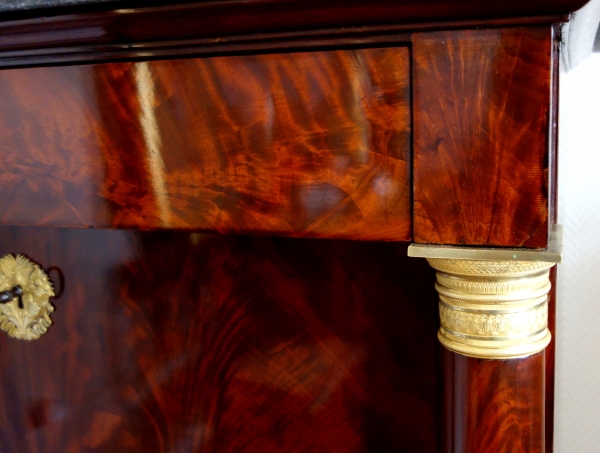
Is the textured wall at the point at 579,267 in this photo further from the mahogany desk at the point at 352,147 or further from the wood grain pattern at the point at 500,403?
the wood grain pattern at the point at 500,403

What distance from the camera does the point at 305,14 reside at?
0.27 metres

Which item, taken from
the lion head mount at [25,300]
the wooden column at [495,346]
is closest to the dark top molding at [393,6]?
the wooden column at [495,346]

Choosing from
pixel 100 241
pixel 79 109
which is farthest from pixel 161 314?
pixel 79 109

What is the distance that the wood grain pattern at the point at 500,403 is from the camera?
29 centimetres

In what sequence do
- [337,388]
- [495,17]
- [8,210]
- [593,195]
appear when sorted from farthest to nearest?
[593,195] → [337,388] → [8,210] → [495,17]

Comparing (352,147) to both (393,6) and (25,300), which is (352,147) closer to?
(393,6)

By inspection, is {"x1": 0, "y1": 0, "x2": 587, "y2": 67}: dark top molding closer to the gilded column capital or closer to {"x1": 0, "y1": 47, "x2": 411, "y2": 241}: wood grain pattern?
{"x1": 0, "y1": 47, "x2": 411, "y2": 241}: wood grain pattern

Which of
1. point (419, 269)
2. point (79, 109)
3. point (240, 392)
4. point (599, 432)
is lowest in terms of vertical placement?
point (599, 432)

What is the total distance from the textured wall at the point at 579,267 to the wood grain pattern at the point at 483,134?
0.42 meters

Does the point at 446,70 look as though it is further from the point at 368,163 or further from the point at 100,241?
the point at 100,241

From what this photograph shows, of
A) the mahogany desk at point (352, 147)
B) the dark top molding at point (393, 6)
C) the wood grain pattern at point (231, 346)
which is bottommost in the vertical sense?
the wood grain pattern at point (231, 346)

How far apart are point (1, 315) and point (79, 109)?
0.35 metres

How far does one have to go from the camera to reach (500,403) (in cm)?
29

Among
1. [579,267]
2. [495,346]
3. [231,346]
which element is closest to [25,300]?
[231,346]
